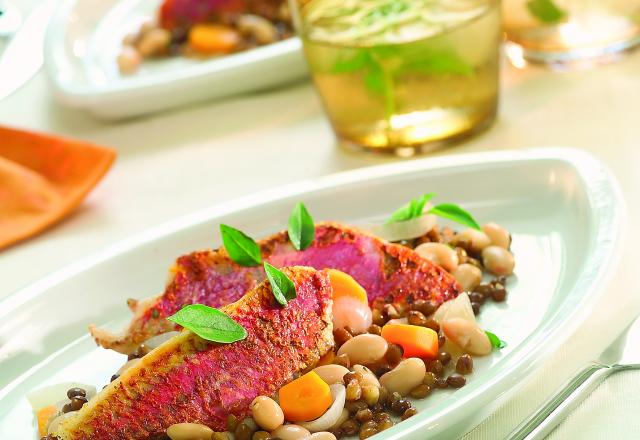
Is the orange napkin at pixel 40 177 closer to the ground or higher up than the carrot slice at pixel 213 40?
closer to the ground

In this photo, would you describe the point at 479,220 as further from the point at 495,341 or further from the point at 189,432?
the point at 189,432

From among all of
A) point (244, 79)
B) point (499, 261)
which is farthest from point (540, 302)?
point (244, 79)

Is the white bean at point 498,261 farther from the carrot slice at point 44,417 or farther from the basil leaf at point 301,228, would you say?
the carrot slice at point 44,417

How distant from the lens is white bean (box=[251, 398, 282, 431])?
4.67 feet

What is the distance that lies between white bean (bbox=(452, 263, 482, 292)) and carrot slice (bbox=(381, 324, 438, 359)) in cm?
17

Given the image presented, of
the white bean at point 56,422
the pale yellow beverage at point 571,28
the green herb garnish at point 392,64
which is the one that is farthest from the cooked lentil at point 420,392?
the pale yellow beverage at point 571,28

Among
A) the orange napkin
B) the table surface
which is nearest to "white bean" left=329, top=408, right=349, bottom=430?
the table surface

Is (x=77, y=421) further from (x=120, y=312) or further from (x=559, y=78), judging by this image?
(x=559, y=78)

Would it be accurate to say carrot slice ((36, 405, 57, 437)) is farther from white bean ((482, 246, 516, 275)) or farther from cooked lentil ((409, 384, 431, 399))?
white bean ((482, 246, 516, 275))

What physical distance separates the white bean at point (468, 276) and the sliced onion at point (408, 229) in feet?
0.32

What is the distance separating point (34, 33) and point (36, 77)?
17 centimetres

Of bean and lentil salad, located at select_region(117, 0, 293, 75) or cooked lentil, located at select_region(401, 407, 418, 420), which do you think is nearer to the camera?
cooked lentil, located at select_region(401, 407, 418, 420)

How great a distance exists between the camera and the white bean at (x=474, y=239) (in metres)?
1.82

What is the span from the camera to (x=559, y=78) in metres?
2.70
